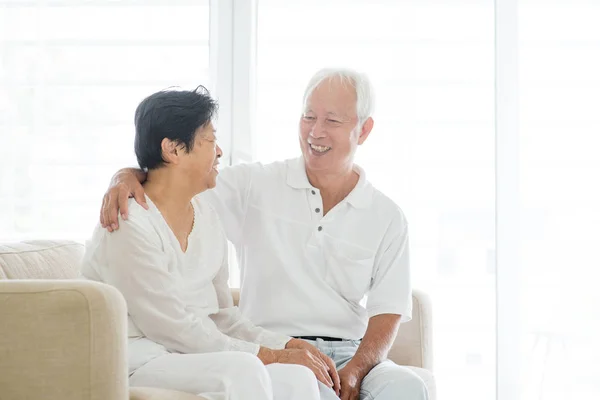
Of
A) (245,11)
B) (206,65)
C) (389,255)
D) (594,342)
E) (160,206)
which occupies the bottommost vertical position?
(594,342)

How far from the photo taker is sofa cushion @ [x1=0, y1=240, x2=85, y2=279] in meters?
2.07

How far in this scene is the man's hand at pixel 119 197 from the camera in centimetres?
188

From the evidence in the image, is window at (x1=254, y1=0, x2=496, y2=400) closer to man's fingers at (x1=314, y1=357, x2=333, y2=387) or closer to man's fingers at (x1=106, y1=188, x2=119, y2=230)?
man's fingers at (x1=314, y1=357, x2=333, y2=387)

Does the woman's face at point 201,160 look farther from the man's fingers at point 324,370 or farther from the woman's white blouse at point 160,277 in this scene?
the man's fingers at point 324,370

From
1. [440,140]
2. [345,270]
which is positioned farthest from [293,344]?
[440,140]

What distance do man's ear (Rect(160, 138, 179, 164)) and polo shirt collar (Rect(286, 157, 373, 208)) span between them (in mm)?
606

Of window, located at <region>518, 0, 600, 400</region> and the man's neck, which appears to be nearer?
the man's neck

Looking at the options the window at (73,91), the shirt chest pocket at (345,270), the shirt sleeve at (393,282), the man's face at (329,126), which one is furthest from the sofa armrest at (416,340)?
the window at (73,91)

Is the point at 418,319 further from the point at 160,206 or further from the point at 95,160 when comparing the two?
the point at 95,160

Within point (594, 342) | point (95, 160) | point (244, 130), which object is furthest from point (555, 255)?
point (95, 160)

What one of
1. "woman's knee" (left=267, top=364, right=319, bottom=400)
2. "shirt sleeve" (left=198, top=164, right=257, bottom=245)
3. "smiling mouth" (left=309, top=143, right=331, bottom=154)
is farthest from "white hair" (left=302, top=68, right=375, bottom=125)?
"woman's knee" (left=267, top=364, right=319, bottom=400)

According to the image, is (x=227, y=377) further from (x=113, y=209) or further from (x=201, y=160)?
(x=201, y=160)

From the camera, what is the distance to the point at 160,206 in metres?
2.02

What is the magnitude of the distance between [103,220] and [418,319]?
117 cm
